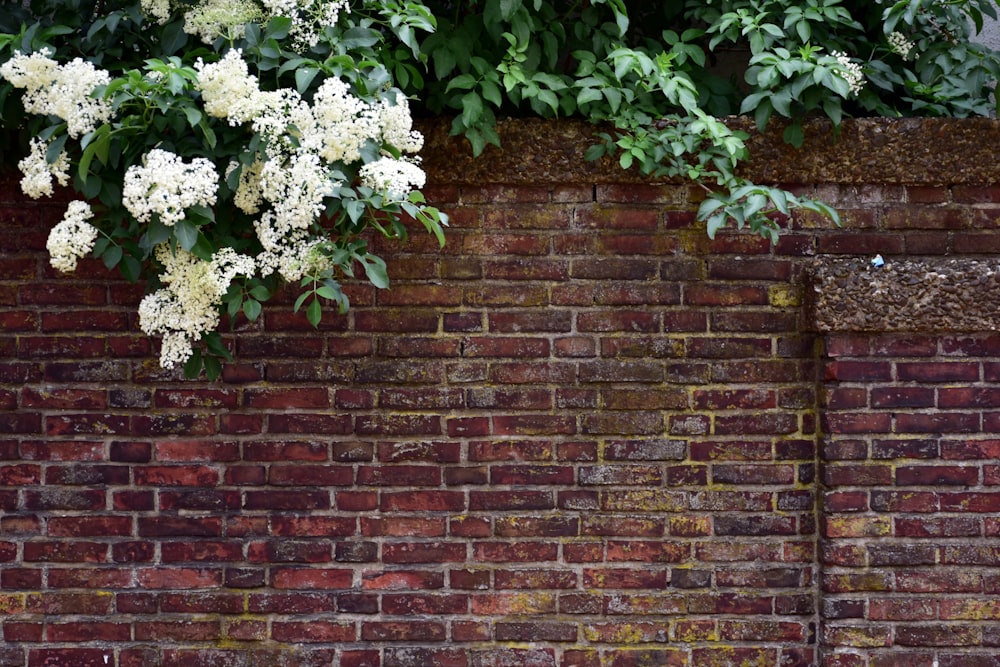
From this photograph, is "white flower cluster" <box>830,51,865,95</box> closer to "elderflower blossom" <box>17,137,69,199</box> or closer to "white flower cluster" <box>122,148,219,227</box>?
"white flower cluster" <box>122,148,219,227</box>

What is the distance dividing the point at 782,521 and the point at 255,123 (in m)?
2.01

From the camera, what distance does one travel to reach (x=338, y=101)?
2205 millimetres

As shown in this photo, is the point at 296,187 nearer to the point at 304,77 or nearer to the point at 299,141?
the point at 299,141

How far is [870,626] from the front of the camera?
2803mm

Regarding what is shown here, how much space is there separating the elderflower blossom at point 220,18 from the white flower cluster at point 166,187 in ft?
1.34

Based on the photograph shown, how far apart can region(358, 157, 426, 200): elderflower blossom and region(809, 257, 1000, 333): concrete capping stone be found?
1.34 metres

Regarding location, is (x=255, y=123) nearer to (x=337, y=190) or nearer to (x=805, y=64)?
(x=337, y=190)

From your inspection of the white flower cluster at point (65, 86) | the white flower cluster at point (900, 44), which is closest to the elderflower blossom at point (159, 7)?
the white flower cluster at point (65, 86)

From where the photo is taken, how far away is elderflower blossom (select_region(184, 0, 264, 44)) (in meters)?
2.38

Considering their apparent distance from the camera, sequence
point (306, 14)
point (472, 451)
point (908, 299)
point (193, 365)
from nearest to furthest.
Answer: point (306, 14) < point (193, 365) < point (908, 299) < point (472, 451)

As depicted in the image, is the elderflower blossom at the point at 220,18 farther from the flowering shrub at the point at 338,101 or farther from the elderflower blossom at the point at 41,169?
the elderflower blossom at the point at 41,169

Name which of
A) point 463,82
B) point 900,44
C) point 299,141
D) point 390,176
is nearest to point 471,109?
point 463,82

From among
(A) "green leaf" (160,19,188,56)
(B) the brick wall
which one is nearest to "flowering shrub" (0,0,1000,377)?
(A) "green leaf" (160,19,188,56)

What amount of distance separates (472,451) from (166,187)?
1.24 m
